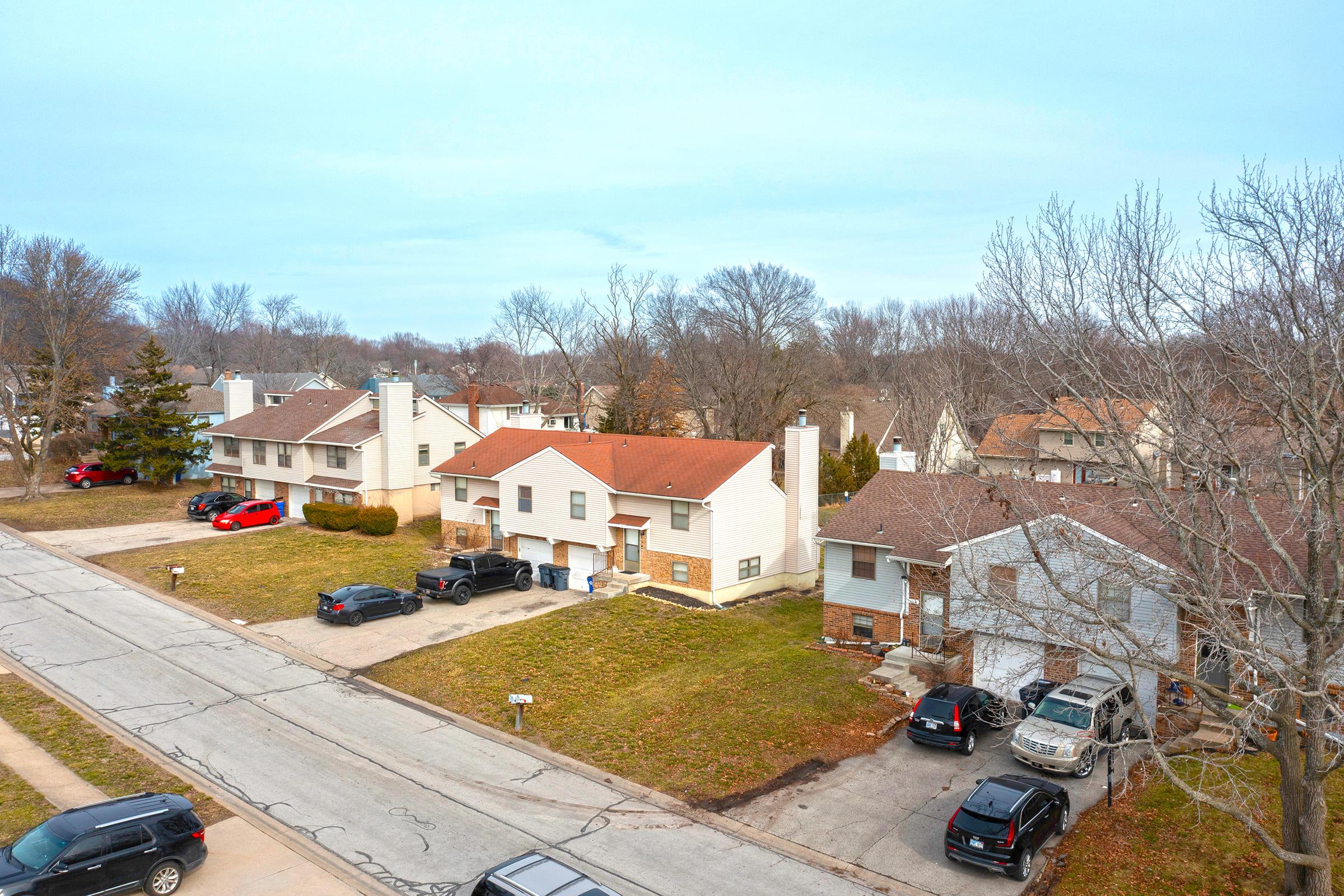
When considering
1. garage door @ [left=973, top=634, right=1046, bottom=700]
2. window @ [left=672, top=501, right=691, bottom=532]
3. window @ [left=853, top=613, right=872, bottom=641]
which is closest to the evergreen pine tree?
window @ [left=672, top=501, right=691, bottom=532]

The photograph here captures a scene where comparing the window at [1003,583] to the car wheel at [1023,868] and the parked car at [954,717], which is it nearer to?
the parked car at [954,717]

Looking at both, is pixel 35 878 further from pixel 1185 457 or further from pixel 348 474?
pixel 348 474

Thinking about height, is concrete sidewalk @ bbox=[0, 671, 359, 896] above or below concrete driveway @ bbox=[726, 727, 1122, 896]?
above

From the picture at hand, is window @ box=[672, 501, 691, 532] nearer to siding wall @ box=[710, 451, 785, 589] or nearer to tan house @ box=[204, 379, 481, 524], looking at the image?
siding wall @ box=[710, 451, 785, 589]

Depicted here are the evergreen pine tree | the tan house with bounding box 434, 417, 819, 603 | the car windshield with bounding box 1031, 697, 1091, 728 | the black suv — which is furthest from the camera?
the evergreen pine tree

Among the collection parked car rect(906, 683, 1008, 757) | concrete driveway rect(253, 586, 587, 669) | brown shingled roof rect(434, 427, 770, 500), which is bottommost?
parked car rect(906, 683, 1008, 757)

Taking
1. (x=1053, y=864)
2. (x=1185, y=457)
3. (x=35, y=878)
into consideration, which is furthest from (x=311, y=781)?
(x=1185, y=457)

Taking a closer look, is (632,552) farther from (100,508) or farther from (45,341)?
(45,341)

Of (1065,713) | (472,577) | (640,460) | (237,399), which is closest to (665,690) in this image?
(1065,713)
